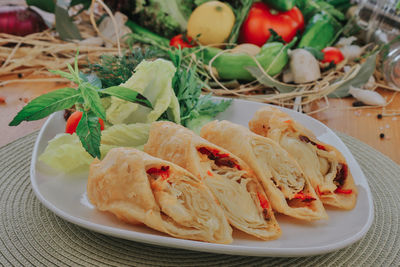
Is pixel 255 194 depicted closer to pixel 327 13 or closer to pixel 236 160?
pixel 236 160

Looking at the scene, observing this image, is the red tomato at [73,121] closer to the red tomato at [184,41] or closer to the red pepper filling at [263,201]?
the red pepper filling at [263,201]

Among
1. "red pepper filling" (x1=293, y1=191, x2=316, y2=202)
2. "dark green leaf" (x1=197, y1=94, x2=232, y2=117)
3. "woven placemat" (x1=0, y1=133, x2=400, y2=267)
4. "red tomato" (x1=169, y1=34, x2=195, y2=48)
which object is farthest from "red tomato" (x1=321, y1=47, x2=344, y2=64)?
"red pepper filling" (x1=293, y1=191, x2=316, y2=202)

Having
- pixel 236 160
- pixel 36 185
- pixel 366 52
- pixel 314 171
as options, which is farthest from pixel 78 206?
pixel 366 52

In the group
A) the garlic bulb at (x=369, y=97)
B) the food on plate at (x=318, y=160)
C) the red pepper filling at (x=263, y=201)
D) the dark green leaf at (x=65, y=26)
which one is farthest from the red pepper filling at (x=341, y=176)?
the dark green leaf at (x=65, y=26)

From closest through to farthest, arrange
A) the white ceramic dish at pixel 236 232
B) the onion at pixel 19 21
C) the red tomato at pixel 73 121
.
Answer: the white ceramic dish at pixel 236 232 < the red tomato at pixel 73 121 < the onion at pixel 19 21

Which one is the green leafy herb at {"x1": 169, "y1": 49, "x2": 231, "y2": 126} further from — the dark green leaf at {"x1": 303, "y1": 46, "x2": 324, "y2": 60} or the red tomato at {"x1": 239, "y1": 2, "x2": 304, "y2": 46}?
the red tomato at {"x1": 239, "y1": 2, "x2": 304, "y2": 46}

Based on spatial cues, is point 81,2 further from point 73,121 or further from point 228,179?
point 228,179

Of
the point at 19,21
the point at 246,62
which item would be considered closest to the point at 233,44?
the point at 246,62
